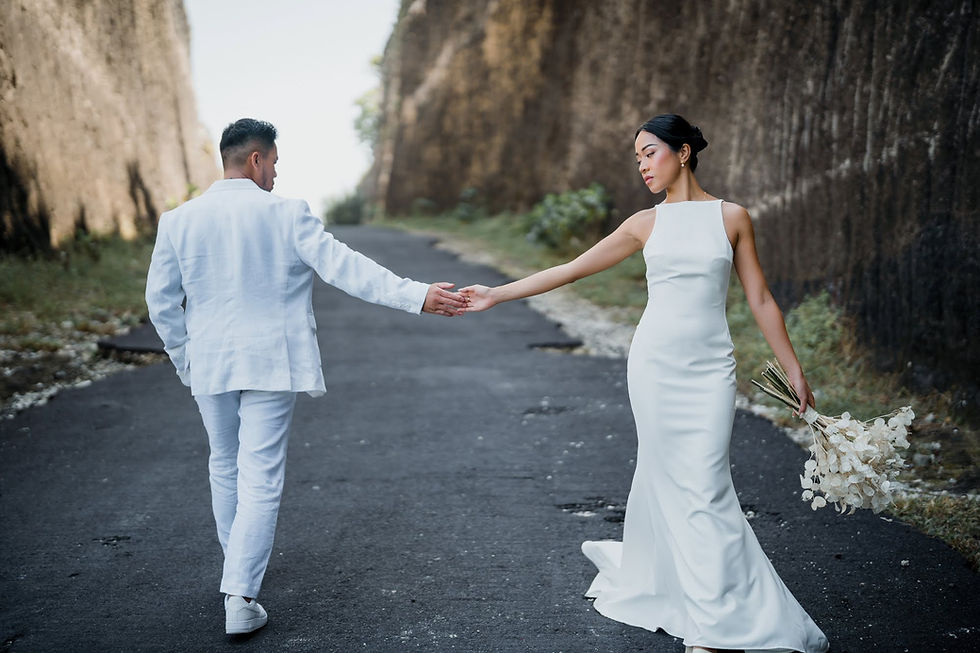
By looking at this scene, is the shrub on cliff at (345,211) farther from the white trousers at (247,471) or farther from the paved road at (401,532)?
the white trousers at (247,471)

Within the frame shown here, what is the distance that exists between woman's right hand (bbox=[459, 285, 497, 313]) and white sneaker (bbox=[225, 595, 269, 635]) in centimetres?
163

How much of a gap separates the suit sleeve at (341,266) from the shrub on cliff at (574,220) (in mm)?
11839

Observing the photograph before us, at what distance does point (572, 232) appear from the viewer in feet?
51.1

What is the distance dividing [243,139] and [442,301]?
112 cm

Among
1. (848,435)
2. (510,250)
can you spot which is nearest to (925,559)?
(848,435)

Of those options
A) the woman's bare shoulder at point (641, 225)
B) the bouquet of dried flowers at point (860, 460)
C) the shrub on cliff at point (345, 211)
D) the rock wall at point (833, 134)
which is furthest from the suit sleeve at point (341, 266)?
the shrub on cliff at point (345, 211)

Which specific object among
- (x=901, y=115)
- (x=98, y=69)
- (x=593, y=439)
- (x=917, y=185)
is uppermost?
(x=98, y=69)

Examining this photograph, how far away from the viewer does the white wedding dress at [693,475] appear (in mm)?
3211

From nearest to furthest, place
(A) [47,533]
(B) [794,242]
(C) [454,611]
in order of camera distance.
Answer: (C) [454,611], (A) [47,533], (B) [794,242]

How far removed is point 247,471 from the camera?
3.63m

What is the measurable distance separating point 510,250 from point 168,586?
46.7 ft

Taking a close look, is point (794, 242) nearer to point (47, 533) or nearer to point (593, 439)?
point (593, 439)

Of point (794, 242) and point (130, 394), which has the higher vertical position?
point (794, 242)

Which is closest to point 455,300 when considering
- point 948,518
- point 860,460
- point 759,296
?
point 759,296
